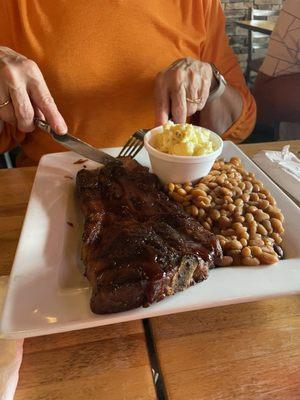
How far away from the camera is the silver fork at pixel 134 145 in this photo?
125 cm

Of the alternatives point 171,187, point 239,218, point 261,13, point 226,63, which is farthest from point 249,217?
point 261,13

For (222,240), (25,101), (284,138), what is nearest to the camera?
(222,240)

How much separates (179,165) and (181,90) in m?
0.34

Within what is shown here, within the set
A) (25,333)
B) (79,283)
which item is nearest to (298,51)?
(79,283)

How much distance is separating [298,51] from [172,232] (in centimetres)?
157

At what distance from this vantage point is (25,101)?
1073 millimetres

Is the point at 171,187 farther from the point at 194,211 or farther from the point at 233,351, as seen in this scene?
the point at 233,351

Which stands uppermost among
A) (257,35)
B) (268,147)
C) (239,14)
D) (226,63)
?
(226,63)

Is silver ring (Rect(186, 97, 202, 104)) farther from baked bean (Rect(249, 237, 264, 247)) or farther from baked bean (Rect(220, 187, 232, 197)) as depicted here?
baked bean (Rect(249, 237, 264, 247))

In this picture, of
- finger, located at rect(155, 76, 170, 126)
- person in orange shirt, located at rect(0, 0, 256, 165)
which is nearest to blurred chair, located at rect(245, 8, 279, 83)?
person in orange shirt, located at rect(0, 0, 256, 165)

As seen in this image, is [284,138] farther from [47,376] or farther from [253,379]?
[47,376]

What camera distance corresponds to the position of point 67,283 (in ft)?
2.54

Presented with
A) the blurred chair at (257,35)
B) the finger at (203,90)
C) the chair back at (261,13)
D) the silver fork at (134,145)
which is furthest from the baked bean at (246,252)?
the chair back at (261,13)

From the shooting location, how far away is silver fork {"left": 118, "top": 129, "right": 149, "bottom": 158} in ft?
4.10
